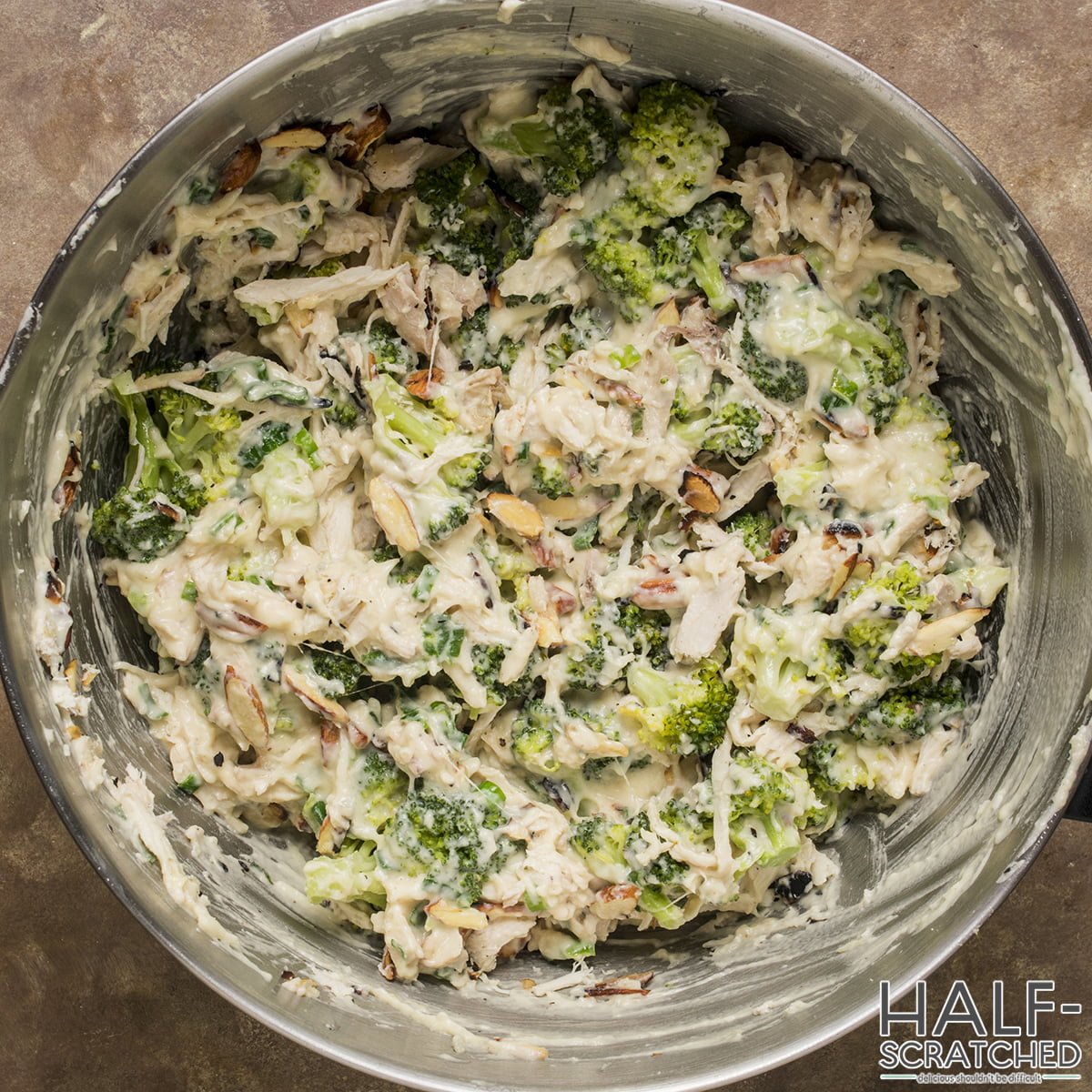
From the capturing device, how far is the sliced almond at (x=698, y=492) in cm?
238

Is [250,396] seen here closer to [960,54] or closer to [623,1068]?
[623,1068]

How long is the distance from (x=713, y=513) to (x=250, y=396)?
1053mm

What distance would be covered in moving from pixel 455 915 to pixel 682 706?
0.65 metres

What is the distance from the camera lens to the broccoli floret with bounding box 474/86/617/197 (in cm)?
226

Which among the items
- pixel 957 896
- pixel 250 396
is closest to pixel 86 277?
pixel 250 396

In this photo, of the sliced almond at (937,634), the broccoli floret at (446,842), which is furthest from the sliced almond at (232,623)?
the sliced almond at (937,634)

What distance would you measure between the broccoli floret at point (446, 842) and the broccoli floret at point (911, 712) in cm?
87

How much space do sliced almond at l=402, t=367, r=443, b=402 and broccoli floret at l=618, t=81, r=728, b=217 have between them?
0.59 metres

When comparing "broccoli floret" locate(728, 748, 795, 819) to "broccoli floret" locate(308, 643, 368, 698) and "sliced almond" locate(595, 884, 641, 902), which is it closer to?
"sliced almond" locate(595, 884, 641, 902)

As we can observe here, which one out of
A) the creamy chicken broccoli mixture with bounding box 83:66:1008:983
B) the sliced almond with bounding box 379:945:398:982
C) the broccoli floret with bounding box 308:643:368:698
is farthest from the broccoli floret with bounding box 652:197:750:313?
the sliced almond with bounding box 379:945:398:982

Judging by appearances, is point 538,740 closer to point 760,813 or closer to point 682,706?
point 682,706

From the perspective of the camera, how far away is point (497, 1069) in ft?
7.30

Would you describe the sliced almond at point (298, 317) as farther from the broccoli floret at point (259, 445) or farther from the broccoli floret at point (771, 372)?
the broccoli floret at point (771, 372)

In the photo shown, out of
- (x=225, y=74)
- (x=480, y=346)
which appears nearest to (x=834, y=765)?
(x=480, y=346)
